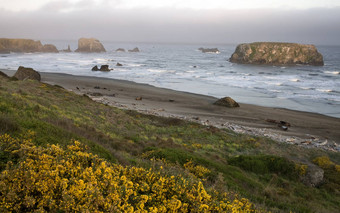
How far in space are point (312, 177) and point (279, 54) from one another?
408 feet

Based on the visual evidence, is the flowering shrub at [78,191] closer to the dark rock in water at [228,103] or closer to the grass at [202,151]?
the grass at [202,151]

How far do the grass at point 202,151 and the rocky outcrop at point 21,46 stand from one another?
163 meters

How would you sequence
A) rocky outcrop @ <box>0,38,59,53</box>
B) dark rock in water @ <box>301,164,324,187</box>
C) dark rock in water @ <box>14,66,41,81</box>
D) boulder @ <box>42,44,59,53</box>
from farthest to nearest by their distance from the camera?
boulder @ <box>42,44,59,53</box> → rocky outcrop @ <box>0,38,59,53</box> → dark rock in water @ <box>14,66,41,81</box> → dark rock in water @ <box>301,164,324,187</box>

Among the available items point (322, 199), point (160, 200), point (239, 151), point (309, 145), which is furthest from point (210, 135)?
point (160, 200)

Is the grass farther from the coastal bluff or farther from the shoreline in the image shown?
the coastal bluff

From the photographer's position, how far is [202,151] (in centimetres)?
1745

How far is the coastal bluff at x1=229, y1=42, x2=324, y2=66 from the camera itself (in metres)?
122

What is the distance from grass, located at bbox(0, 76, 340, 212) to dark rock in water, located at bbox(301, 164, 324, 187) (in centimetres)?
31

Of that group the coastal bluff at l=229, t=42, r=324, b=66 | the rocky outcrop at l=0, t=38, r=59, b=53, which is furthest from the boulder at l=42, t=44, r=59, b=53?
the coastal bluff at l=229, t=42, r=324, b=66

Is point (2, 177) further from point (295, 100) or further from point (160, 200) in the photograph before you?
point (295, 100)

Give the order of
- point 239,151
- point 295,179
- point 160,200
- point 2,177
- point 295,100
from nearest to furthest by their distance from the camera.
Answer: point 2,177
point 160,200
point 295,179
point 239,151
point 295,100

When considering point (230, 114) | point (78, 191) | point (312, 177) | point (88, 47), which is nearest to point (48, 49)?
point (88, 47)

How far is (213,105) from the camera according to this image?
39656 millimetres

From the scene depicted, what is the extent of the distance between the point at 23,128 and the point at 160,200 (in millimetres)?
6742
